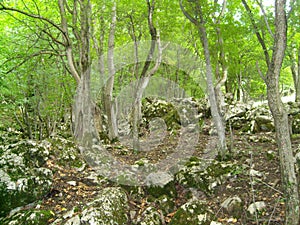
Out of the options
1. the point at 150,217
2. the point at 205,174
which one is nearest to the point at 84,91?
the point at 205,174

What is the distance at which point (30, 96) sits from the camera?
1030cm

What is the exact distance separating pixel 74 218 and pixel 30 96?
24.4 feet

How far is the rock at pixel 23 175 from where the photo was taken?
4.81m

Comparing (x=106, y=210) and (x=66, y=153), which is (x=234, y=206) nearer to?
(x=106, y=210)

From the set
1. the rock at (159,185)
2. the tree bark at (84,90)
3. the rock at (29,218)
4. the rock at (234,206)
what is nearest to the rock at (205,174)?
the rock at (159,185)

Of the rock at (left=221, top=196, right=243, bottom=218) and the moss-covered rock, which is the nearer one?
the rock at (left=221, top=196, right=243, bottom=218)

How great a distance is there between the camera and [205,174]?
6074mm

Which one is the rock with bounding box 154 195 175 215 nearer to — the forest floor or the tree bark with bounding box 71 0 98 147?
the forest floor

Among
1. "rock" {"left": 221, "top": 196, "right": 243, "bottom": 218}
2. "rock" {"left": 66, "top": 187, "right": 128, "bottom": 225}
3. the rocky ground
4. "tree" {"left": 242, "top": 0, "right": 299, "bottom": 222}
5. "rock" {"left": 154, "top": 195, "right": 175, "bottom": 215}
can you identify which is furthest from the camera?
"rock" {"left": 154, "top": 195, "right": 175, "bottom": 215}

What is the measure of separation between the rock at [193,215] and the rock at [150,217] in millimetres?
281

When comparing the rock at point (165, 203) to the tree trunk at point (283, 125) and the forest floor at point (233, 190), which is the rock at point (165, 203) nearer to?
the forest floor at point (233, 190)

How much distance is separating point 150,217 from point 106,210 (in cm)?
89

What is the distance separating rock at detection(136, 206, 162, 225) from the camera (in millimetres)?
4707

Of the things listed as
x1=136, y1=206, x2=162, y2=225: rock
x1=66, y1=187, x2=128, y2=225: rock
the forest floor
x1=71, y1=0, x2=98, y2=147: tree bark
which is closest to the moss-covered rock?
the forest floor
